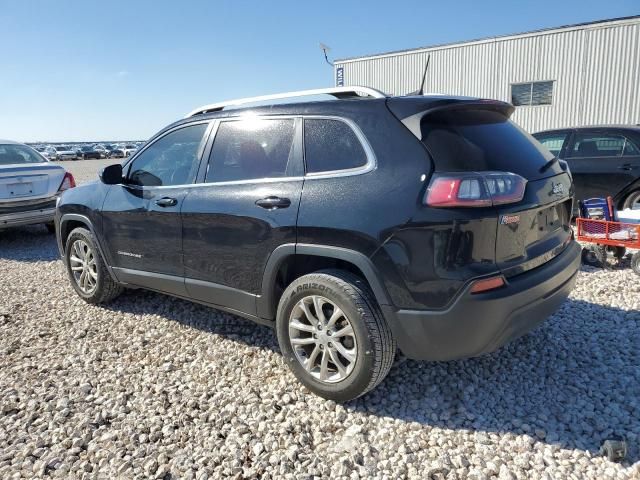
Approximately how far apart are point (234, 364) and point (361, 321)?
4.00 ft

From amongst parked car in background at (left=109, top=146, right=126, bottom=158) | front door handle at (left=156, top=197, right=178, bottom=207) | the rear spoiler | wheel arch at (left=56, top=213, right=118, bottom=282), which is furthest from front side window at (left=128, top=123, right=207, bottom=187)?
parked car in background at (left=109, top=146, right=126, bottom=158)

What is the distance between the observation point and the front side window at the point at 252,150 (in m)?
3.03

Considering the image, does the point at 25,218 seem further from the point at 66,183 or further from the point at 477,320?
the point at 477,320

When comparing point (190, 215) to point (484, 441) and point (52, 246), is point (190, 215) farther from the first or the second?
point (52, 246)

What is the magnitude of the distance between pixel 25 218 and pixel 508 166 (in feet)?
24.5

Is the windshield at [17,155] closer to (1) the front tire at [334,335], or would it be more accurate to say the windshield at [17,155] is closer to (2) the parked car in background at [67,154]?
(1) the front tire at [334,335]

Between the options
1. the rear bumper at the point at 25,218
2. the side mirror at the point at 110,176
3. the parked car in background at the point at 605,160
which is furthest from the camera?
the rear bumper at the point at 25,218

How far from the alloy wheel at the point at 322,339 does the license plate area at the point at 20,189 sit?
6.52 m

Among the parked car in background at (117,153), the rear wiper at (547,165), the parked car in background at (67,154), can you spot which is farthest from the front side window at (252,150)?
the parked car in background at (117,153)

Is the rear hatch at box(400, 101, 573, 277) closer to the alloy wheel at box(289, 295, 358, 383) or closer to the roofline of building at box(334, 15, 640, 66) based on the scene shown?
the alloy wheel at box(289, 295, 358, 383)

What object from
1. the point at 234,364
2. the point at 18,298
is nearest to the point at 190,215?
the point at 234,364

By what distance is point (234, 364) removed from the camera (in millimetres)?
3348

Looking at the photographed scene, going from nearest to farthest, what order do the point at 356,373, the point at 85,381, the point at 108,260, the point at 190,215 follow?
the point at 356,373 < the point at 85,381 < the point at 190,215 < the point at 108,260

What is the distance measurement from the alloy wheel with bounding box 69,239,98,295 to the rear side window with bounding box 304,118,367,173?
8.76ft
